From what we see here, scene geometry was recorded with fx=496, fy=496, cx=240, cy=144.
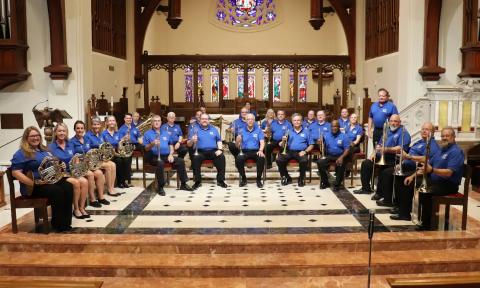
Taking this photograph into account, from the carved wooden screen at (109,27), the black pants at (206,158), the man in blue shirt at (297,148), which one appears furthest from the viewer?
the carved wooden screen at (109,27)

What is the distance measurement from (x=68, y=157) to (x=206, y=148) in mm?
2853

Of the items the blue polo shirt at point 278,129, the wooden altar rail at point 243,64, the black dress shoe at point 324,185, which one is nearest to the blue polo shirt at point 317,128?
the blue polo shirt at point 278,129

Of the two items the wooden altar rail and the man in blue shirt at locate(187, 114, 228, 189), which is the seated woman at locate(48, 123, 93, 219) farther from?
the wooden altar rail

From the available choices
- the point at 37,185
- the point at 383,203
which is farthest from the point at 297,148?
the point at 37,185

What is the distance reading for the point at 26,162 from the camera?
5.80 meters

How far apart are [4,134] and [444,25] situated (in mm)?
9516

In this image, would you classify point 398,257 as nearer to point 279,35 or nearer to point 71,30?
point 71,30

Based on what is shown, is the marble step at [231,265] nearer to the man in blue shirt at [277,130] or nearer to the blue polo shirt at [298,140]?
the blue polo shirt at [298,140]

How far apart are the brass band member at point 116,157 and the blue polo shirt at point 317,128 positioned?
350 centimetres

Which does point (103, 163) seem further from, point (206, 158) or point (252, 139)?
point (252, 139)

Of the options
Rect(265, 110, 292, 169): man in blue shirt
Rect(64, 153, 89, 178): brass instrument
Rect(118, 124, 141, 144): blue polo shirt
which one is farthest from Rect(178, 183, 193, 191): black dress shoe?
Rect(64, 153, 89, 178): brass instrument

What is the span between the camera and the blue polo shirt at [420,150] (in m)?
6.26

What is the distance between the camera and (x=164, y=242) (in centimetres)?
560

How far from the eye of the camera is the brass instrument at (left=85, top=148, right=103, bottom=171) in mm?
6941
